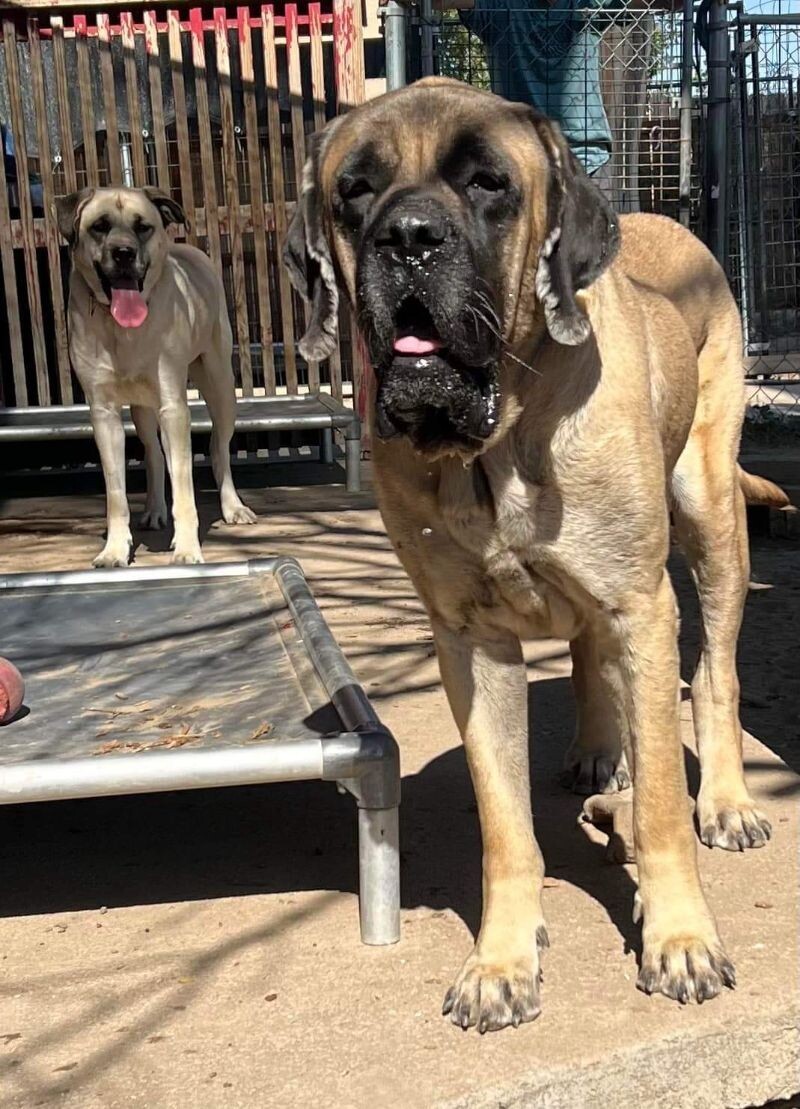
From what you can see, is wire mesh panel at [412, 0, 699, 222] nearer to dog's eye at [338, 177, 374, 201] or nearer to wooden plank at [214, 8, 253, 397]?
wooden plank at [214, 8, 253, 397]

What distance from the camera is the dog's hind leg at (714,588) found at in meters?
3.51

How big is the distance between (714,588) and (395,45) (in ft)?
19.2

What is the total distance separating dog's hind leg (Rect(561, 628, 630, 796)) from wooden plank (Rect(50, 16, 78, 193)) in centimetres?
674

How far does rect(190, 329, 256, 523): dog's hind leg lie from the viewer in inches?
313

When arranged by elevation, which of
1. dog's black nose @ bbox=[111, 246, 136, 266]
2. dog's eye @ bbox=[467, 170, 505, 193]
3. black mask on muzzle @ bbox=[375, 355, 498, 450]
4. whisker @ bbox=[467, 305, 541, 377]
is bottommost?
black mask on muzzle @ bbox=[375, 355, 498, 450]

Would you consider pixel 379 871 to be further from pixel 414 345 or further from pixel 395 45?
pixel 395 45

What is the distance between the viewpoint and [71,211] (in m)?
7.03

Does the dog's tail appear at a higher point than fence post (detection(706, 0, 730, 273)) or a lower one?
lower

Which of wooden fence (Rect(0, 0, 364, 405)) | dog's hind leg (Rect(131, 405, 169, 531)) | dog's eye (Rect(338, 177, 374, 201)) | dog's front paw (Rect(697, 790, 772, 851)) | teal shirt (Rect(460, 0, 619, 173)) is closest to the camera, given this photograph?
dog's eye (Rect(338, 177, 374, 201))

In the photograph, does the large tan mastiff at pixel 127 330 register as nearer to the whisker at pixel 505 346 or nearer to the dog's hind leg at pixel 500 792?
the dog's hind leg at pixel 500 792

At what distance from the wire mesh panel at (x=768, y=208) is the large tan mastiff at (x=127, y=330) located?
4.86 metres

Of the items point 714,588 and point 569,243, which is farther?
point 714,588

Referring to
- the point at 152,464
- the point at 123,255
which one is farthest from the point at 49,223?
the point at 123,255

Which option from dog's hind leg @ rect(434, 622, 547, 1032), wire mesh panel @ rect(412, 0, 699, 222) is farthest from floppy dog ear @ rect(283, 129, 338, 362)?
wire mesh panel @ rect(412, 0, 699, 222)
